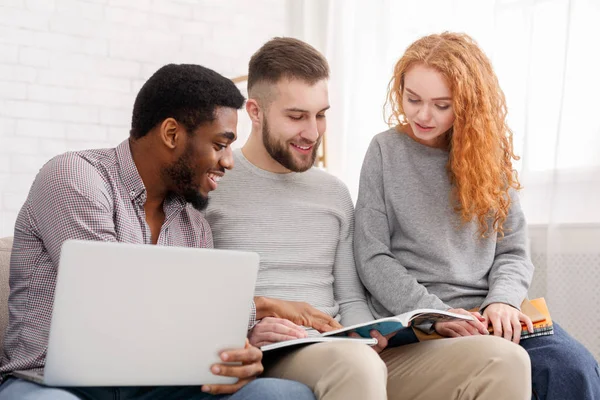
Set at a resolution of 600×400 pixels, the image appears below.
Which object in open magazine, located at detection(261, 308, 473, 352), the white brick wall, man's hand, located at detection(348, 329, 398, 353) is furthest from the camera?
the white brick wall

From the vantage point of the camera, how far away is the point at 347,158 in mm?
3311

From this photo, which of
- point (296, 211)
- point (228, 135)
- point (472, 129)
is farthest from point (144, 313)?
point (472, 129)

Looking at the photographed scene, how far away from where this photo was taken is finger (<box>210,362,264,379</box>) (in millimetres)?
1289

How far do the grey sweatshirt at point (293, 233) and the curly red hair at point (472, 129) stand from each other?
0.31 m

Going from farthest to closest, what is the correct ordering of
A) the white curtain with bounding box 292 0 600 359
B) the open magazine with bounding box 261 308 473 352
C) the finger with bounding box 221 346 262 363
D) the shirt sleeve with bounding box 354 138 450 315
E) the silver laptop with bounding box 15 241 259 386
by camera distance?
1. the white curtain with bounding box 292 0 600 359
2. the shirt sleeve with bounding box 354 138 450 315
3. the open magazine with bounding box 261 308 473 352
4. the finger with bounding box 221 346 262 363
5. the silver laptop with bounding box 15 241 259 386

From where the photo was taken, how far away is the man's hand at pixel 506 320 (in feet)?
5.65

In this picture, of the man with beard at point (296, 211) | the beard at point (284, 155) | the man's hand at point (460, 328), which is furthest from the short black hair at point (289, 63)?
the man's hand at point (460, 328)

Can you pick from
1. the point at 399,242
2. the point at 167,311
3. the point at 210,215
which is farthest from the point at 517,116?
the point at 167,311

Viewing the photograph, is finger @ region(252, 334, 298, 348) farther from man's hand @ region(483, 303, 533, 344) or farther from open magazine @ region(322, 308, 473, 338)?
man's hand @ region(483, 303, 533, 344)

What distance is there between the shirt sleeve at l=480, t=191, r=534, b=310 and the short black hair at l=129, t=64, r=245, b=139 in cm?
76

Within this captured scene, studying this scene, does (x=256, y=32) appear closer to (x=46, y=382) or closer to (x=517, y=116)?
(x=517, y=116)

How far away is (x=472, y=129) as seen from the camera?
191 cm

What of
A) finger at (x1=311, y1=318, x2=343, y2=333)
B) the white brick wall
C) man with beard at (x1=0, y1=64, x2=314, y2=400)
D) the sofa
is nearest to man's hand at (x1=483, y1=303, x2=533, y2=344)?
finger at (x1=311, y1=318, x2=343, y2=333)

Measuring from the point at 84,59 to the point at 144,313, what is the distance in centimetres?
261
